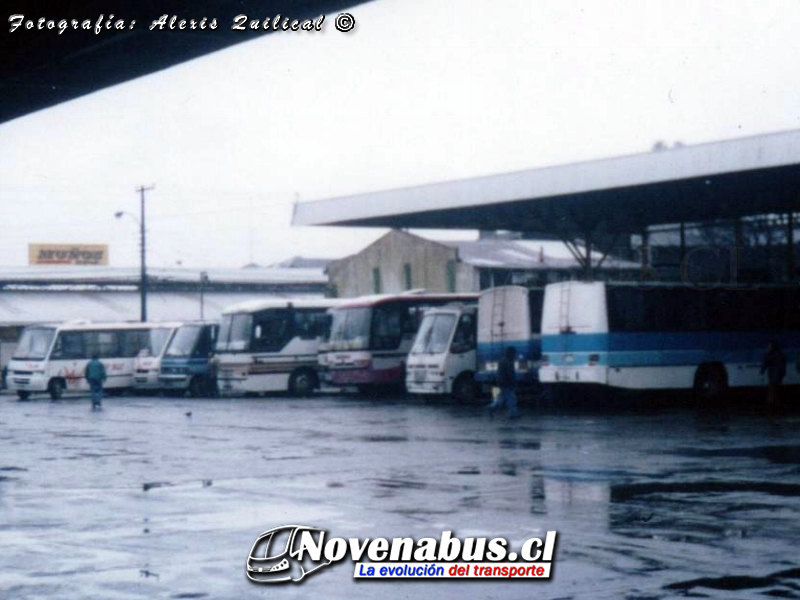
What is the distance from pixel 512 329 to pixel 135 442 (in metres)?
12.4

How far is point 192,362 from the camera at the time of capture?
144 feet

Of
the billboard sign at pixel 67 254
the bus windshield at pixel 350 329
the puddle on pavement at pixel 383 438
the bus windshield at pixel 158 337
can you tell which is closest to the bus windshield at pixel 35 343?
the bus windshield at pixel 158 337

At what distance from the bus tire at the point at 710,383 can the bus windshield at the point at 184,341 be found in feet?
57.4

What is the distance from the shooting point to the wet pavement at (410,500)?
9.27 meters

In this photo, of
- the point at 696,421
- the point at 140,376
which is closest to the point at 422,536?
the point at 696,421

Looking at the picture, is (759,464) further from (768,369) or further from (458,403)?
(458,403)

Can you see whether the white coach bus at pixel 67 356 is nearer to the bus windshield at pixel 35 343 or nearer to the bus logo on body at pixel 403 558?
the bus windshield at pixel 35 343

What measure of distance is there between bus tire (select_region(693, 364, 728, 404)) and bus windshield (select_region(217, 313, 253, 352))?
546 inches

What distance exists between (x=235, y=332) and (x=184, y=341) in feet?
12.2

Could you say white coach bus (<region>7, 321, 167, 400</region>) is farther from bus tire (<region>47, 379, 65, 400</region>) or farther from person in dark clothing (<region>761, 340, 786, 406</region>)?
person in dark clothing (<region>761, 340, 786, 406</region>)

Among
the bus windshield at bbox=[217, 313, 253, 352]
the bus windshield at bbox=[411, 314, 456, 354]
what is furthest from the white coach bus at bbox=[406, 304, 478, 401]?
the bus windshield at bbox=[217, 313, 253, 352]

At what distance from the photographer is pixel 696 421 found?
26.0 meters

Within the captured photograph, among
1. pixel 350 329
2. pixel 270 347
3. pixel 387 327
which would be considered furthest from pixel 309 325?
pixel 387 327

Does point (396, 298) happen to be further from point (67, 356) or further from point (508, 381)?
point (508, 381)
